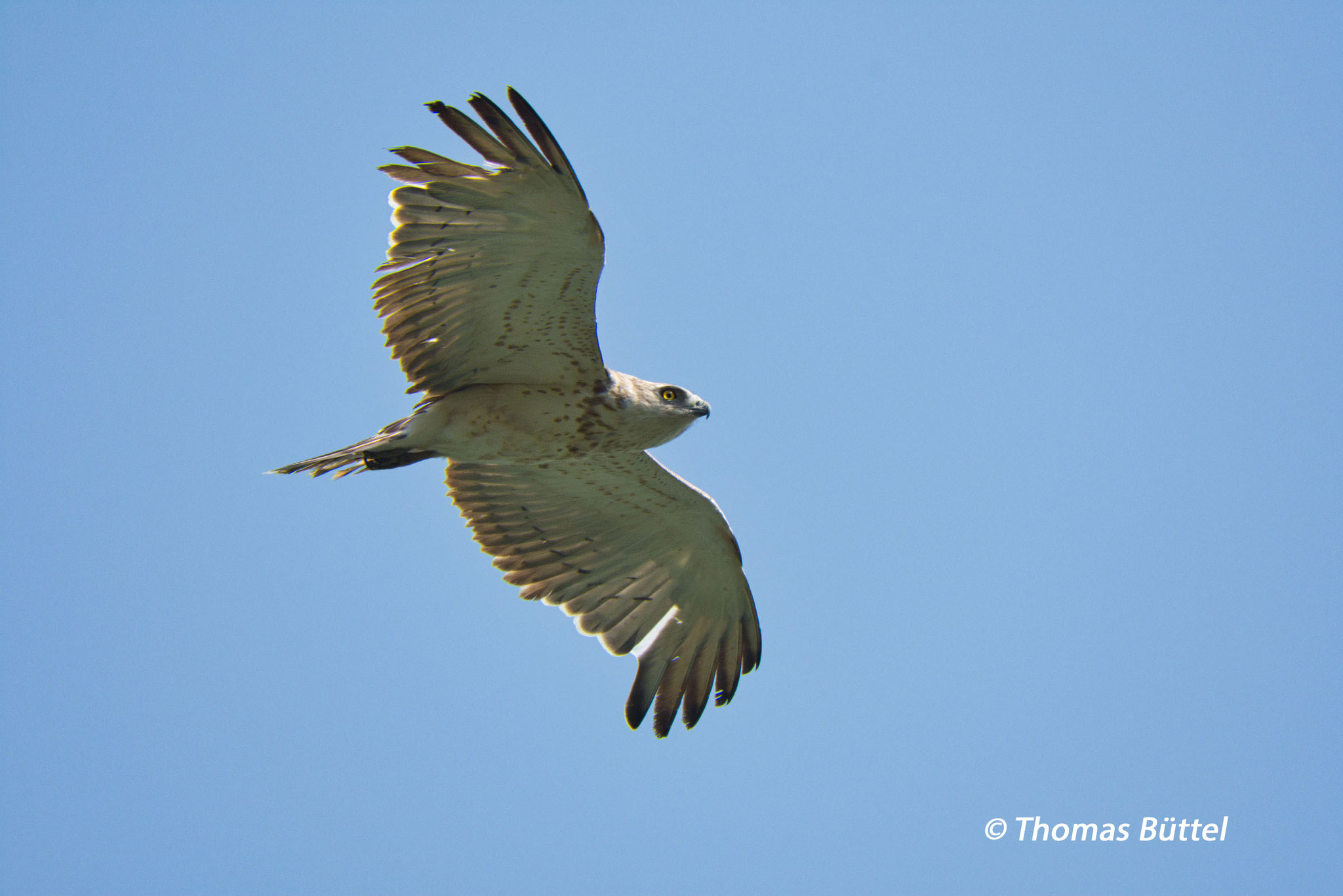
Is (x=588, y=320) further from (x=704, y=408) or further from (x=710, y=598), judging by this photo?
(x=710, y=598)

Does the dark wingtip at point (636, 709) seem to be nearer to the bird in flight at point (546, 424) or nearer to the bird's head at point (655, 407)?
the bird in flight at point (546, 424)

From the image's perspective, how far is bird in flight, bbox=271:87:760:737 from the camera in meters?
6.72

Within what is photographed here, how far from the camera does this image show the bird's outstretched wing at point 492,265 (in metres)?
6.51

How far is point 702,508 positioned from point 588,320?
6.50ft

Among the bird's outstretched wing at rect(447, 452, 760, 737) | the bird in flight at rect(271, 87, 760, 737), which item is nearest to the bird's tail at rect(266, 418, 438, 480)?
the bird in flight at rect(271, 87, 760, 737)

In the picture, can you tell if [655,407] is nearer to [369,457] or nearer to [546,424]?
[546,424]

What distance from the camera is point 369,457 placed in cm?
723

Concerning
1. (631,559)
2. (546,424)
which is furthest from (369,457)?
(631,559)

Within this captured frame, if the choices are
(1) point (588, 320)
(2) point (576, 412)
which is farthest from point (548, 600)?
(1) point (588, 320)

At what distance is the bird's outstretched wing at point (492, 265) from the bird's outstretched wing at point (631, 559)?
1.11m

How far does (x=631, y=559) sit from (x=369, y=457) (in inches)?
97.9

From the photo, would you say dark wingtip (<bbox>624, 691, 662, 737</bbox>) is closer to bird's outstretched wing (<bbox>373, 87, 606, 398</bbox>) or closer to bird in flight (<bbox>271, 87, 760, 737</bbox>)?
bird in flight (<bbox>271, 87, 760, 737</bbox>)

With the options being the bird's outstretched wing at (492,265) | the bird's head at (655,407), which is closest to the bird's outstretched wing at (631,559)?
the bird's head at (655,407)

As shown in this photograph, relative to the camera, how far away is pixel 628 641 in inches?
336
